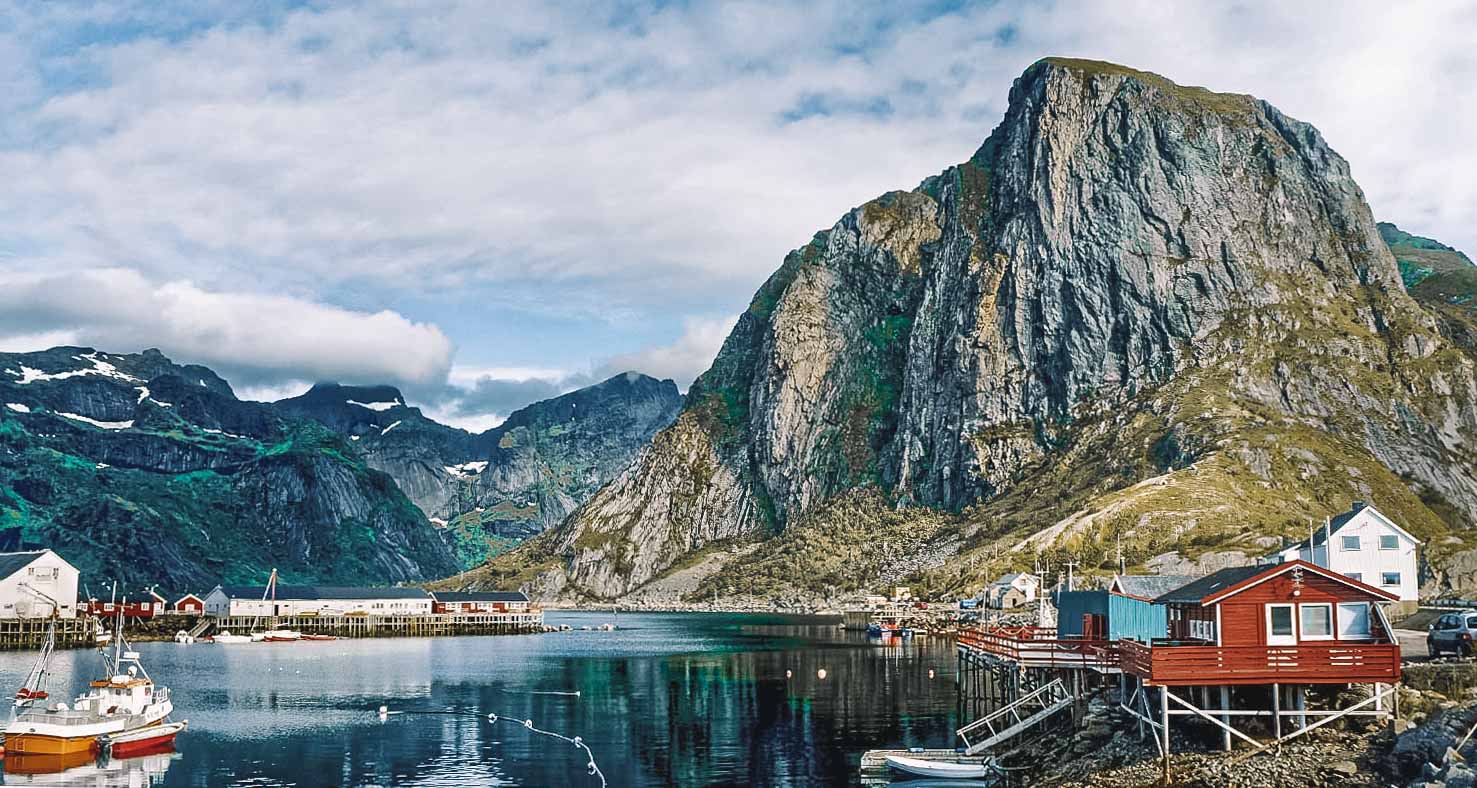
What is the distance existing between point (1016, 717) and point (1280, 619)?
24.6 m

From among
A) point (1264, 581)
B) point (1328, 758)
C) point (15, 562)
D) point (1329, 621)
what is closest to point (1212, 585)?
point (1264, 581)

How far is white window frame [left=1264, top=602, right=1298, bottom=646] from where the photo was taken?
52.3 metres

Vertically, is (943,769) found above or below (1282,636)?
below

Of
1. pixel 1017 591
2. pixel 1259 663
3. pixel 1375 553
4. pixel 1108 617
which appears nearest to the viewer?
pixel 1259 663

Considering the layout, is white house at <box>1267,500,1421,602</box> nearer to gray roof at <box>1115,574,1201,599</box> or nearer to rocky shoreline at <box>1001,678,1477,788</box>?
gray roof at <box>1115,574,1201,599</box>

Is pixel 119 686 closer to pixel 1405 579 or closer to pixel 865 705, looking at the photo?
pixel 865 705

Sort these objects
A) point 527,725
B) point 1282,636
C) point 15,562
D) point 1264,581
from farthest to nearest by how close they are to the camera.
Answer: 1. point 15,562
2. point 527,725
3. point 1264,581
4. point 1282,636

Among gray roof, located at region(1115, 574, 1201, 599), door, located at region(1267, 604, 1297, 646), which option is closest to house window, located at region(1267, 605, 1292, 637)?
door, located at region(1267, 604, 1297, 646)

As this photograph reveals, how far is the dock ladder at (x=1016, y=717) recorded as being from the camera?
204 ft

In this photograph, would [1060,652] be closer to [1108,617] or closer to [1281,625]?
[1108,617]

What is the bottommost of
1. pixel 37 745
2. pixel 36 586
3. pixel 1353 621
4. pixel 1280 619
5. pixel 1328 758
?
pixel 37 745

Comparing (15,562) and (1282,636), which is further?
(15,562)

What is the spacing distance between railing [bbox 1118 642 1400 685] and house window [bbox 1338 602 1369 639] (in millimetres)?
1754

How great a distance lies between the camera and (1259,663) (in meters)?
50.5
